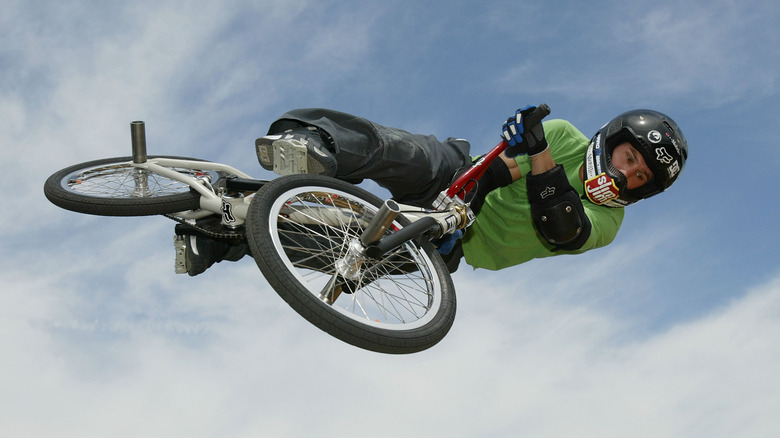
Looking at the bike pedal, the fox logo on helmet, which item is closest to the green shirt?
the fox logo on helmet

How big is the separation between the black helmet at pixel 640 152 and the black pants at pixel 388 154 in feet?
3.28

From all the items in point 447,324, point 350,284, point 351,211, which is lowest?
point 447,324

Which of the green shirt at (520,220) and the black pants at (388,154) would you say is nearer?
the black pants at (388,154)

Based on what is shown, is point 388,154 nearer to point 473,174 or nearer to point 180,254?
point 473,174

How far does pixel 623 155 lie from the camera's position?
5805 millimetres

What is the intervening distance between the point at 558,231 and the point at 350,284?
149cm

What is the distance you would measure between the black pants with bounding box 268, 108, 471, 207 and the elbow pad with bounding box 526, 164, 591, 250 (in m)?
0.88

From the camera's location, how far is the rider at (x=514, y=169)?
206 inches

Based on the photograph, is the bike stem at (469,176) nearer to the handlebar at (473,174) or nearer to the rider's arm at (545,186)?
the handlebar at (473,174)

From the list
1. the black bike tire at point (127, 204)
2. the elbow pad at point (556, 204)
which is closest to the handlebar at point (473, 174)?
the elbow pad at point (556, 204)

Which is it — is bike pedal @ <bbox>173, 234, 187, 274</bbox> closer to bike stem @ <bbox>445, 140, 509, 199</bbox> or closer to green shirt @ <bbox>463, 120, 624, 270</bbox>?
bike stem @ <bbox>445, 140, 509, 199</bbox>

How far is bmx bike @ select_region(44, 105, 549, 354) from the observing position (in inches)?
166

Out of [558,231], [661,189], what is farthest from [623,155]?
[558,231]

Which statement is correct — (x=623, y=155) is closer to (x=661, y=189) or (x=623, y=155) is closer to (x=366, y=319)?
(x=661, y=189)
